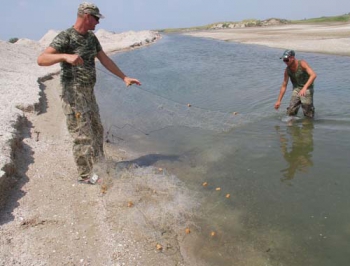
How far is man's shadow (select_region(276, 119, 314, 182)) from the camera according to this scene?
608 centimetres

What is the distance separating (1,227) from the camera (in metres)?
4.26

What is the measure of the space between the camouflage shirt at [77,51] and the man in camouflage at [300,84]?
4.79 meters

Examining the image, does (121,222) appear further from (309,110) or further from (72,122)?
(309,110)

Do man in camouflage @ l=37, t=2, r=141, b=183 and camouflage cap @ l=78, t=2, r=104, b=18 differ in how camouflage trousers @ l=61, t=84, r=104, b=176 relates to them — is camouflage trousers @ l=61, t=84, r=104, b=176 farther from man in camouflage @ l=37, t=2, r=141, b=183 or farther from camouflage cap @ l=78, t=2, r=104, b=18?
camouflage cap @ l=78, t=2, r=104, b=18

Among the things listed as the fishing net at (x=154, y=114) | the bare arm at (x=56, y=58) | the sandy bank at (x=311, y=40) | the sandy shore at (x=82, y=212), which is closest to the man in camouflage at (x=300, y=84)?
the fishing net at (x=154, y=114)

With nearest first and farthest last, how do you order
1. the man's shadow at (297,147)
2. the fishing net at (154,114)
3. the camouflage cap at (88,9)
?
the camouflage cap at (88,9), the man's shadow at (297,147), the fishing net at (154,114)

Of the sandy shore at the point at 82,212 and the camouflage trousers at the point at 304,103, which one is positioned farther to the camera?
the camouflage trousers at the point at 304,103

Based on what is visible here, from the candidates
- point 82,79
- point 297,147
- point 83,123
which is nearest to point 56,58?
point 82,79

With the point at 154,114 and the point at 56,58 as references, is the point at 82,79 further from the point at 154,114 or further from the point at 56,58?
the point at 154,114

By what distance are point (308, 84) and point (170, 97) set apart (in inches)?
222

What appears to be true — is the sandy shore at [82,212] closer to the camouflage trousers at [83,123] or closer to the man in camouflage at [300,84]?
the camouflage trousers at [83,123]

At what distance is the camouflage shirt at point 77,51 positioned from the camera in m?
4.95

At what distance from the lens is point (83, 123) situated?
5.40 metres

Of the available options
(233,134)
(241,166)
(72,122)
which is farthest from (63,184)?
(233,134)
